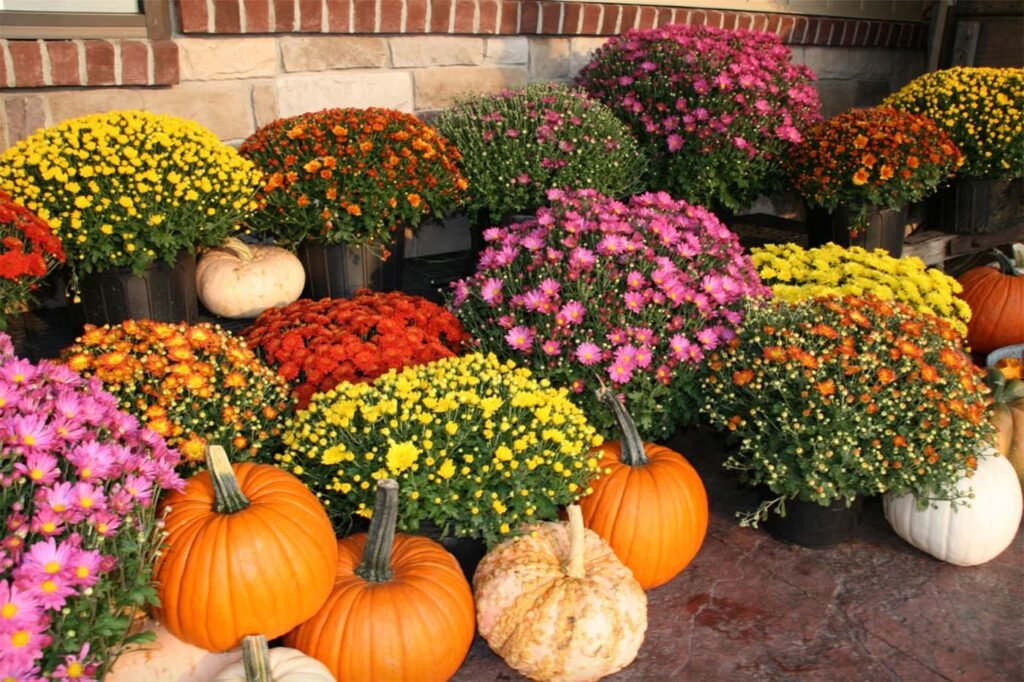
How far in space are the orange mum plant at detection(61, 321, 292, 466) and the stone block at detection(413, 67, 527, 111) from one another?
2856mm

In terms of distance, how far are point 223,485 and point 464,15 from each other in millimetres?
3903

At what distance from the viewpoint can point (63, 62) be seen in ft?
13.7

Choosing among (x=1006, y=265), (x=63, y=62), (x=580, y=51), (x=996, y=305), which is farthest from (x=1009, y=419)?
(x=63, y=62)

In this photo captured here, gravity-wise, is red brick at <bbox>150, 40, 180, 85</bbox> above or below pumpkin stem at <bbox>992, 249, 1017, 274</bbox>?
above

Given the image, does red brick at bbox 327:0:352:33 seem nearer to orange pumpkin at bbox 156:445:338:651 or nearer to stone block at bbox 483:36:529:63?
stone block at bbox 483:36:529:63

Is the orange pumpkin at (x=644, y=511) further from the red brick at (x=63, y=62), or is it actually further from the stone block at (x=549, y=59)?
the stone block at (x=549, y=59)

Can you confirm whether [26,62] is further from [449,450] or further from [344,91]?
[449,450]

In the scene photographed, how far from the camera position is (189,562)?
2.28m

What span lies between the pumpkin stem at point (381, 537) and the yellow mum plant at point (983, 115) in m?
5.21

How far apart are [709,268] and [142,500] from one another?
93.1 inches

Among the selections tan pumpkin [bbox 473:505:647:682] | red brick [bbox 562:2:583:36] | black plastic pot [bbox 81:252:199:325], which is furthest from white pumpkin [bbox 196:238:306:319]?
red brick [bbox 562:2:583:36]

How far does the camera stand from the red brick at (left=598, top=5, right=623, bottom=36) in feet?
20.3

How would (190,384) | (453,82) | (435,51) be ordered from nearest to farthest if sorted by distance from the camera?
(190,384)
(435,51)
(453,82)

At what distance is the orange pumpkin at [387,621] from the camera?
240 cm
